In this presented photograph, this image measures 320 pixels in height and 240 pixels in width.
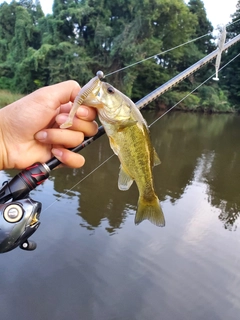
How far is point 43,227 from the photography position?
5.24m

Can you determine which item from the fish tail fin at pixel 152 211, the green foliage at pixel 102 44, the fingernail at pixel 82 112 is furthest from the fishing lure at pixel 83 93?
the green foliage at pixel 102 44

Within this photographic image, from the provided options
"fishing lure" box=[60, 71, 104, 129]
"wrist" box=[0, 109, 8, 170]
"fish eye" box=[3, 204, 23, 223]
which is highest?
"fishing lure" box=[60, 71, 104, 129]

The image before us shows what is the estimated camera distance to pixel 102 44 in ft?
83.7

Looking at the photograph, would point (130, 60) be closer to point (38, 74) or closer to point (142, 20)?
point (142, 20)

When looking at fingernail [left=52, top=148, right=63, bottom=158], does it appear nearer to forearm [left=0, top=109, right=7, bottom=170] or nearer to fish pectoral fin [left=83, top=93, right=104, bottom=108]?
forearm [left=0, top=109, right=7, bottom=170]

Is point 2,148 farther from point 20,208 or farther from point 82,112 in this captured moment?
point 82,112

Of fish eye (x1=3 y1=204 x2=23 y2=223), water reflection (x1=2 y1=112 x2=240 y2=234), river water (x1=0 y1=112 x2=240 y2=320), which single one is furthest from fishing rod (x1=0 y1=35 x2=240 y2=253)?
water reflection (x1=2 y1=112 x2=240 y2=234)

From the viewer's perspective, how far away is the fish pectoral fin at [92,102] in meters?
1.45

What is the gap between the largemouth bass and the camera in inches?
58.6

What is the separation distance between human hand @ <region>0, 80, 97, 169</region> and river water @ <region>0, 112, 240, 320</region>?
2423mm

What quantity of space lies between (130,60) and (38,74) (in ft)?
23.3

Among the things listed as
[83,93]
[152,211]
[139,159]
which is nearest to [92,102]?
[83,93]

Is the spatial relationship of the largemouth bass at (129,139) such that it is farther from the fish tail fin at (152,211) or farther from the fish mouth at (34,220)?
the fish mouth at (34,220)

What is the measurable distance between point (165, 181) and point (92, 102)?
7197 mm
